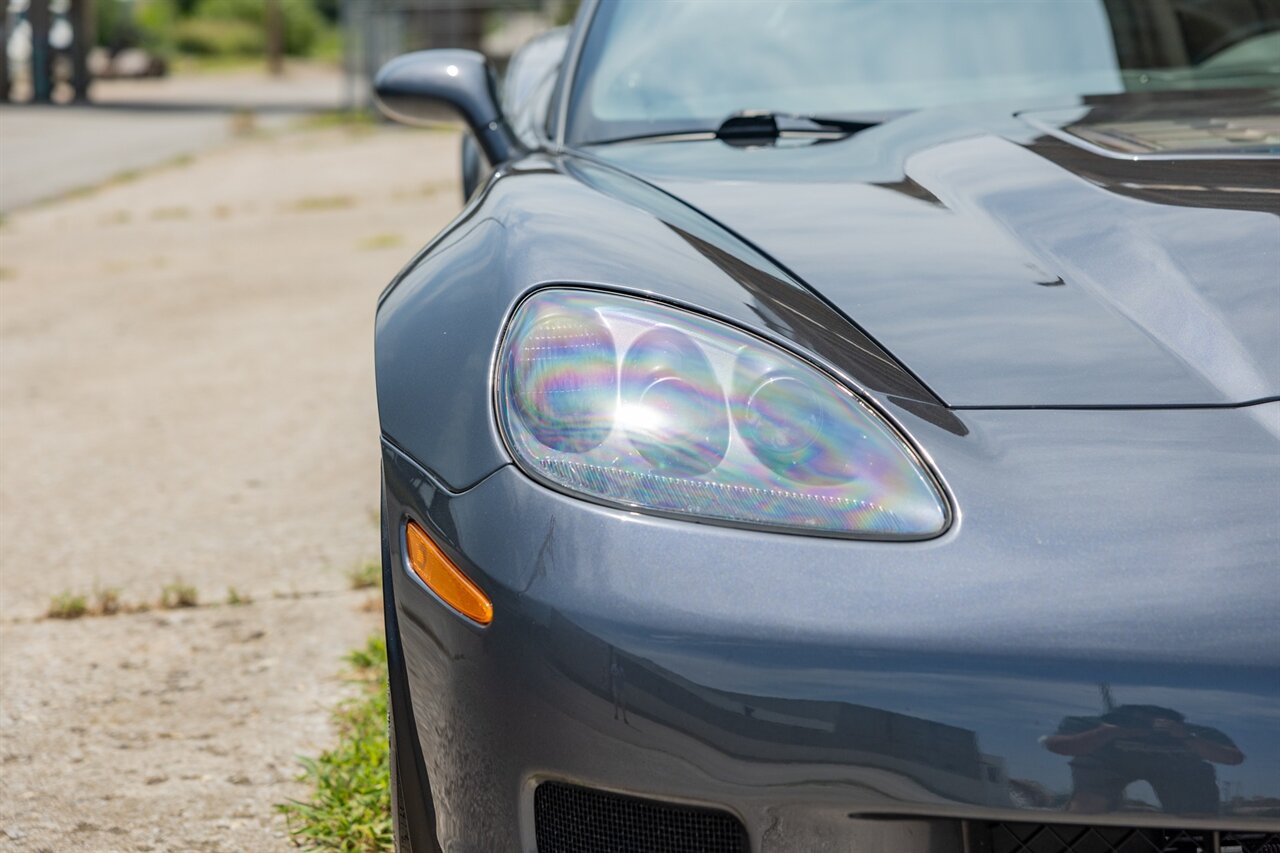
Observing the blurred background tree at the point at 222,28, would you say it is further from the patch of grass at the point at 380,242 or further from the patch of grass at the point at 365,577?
the patch of grass at the point at 365,577

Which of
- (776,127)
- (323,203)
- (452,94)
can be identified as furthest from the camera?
(323,203)

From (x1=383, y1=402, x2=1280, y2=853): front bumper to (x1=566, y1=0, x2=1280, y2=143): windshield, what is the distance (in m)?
1.14

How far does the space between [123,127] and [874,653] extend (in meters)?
17.9

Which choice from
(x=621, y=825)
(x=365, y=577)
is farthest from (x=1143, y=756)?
(x=365, y=577)

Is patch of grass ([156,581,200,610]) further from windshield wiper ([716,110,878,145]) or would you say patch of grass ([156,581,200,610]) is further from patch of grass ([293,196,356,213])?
patch of grass ([293,196,356,213])

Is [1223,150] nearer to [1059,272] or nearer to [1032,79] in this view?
[1059,272]

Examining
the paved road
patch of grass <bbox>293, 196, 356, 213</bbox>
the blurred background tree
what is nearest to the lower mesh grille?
patch of grass <bbox>293, 196, 356, 213</bbox>

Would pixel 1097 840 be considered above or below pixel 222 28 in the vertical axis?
above

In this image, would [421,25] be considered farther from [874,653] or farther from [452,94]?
[874,653]

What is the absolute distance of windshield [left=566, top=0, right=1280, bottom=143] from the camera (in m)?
2.18


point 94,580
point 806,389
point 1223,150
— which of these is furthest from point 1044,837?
point 94,580

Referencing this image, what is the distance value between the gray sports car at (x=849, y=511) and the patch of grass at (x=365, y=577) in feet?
3.96

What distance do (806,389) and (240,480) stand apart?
2407 millimetres

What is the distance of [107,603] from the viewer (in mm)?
2570
